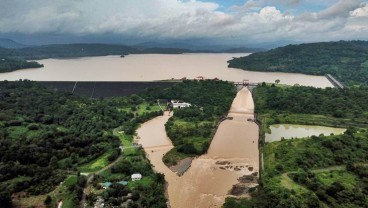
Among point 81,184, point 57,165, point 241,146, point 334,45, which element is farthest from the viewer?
point 334,45

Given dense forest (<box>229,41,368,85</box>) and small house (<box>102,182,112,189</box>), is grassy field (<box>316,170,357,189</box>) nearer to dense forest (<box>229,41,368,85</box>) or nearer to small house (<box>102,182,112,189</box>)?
small house (<box>102,182,112,189</box>)

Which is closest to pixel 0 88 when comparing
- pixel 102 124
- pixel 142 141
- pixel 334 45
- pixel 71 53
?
pixel 102 124

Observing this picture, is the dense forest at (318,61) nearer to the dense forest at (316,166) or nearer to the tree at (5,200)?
the dense forest at (316,166)

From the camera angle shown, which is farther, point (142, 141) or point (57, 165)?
point (142, 141)

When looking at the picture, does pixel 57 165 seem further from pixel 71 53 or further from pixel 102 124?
pixel 71 53

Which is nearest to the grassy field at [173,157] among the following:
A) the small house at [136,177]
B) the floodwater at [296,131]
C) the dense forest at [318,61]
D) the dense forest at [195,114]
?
the dense forest at [195,114]

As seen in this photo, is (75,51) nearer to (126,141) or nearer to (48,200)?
(126,141)
